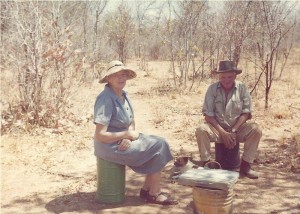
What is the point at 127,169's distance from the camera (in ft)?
18.4

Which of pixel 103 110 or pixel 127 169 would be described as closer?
pixel 103 110

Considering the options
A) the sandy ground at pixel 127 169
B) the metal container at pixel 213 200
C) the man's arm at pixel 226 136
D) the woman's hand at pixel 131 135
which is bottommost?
the sandy ground at pixel 127 169

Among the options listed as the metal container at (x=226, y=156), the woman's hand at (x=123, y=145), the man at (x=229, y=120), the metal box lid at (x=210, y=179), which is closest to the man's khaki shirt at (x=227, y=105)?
the man at (x=229, y=120)

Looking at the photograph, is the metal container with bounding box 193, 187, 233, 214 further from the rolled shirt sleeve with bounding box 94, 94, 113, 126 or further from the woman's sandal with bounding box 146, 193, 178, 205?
the rolled shirt sleeve with bounding box 94, 94, 113, 126

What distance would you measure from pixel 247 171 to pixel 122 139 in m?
1.94

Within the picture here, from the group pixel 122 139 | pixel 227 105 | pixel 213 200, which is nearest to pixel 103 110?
pixel 122 139

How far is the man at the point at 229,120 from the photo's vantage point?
499cm

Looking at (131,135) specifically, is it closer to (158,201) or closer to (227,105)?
(158,201)

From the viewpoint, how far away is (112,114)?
409cm

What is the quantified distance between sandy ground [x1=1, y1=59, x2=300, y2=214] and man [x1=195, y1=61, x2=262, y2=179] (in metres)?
0.46

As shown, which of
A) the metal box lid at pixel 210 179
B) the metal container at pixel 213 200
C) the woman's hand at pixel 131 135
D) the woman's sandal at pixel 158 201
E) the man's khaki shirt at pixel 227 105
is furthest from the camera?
the man's khaki shirt at pixel 227 105

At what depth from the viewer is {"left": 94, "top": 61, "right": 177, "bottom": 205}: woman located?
399cm

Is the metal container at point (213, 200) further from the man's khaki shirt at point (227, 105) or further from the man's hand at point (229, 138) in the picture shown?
the man's khaki shirt at point (227, 105)

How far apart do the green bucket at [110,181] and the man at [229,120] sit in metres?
1.28
